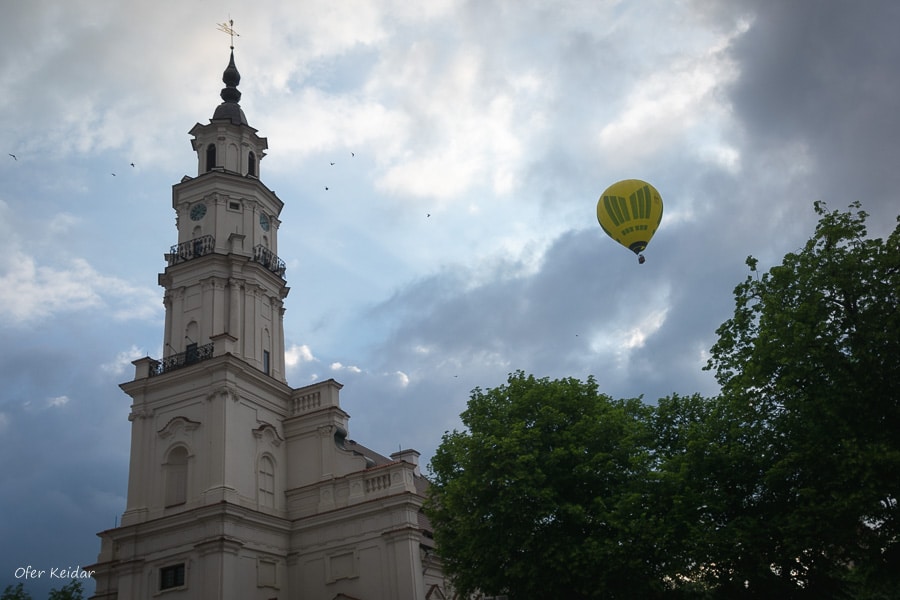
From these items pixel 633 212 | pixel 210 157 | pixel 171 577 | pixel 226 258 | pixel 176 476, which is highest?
pixel 210 157

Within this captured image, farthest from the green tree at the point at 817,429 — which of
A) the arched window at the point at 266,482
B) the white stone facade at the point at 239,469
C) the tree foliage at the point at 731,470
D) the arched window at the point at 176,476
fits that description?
the arched window at the point at 176,476

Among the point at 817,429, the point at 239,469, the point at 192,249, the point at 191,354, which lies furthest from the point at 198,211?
the point at 817,429

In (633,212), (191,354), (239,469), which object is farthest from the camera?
(191,354)

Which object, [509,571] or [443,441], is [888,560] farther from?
[443,441]

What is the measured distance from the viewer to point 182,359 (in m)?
45.1

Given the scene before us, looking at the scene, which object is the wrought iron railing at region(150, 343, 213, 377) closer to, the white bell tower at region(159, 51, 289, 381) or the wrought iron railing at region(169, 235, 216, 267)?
the white bell tower at region(159, 51, 289, 381)

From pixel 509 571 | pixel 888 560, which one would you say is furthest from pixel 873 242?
pixel 509 571

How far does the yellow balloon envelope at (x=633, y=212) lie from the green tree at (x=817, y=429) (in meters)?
6.68

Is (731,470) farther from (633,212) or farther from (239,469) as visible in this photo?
(239,469)

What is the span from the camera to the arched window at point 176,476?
139 feet

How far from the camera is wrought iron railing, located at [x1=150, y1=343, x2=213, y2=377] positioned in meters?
44.3

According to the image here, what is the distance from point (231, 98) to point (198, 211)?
9.64 m

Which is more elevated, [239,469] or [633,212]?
[633,212]

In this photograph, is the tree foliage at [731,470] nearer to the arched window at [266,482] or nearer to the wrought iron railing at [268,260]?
the arched window at [266,482]
